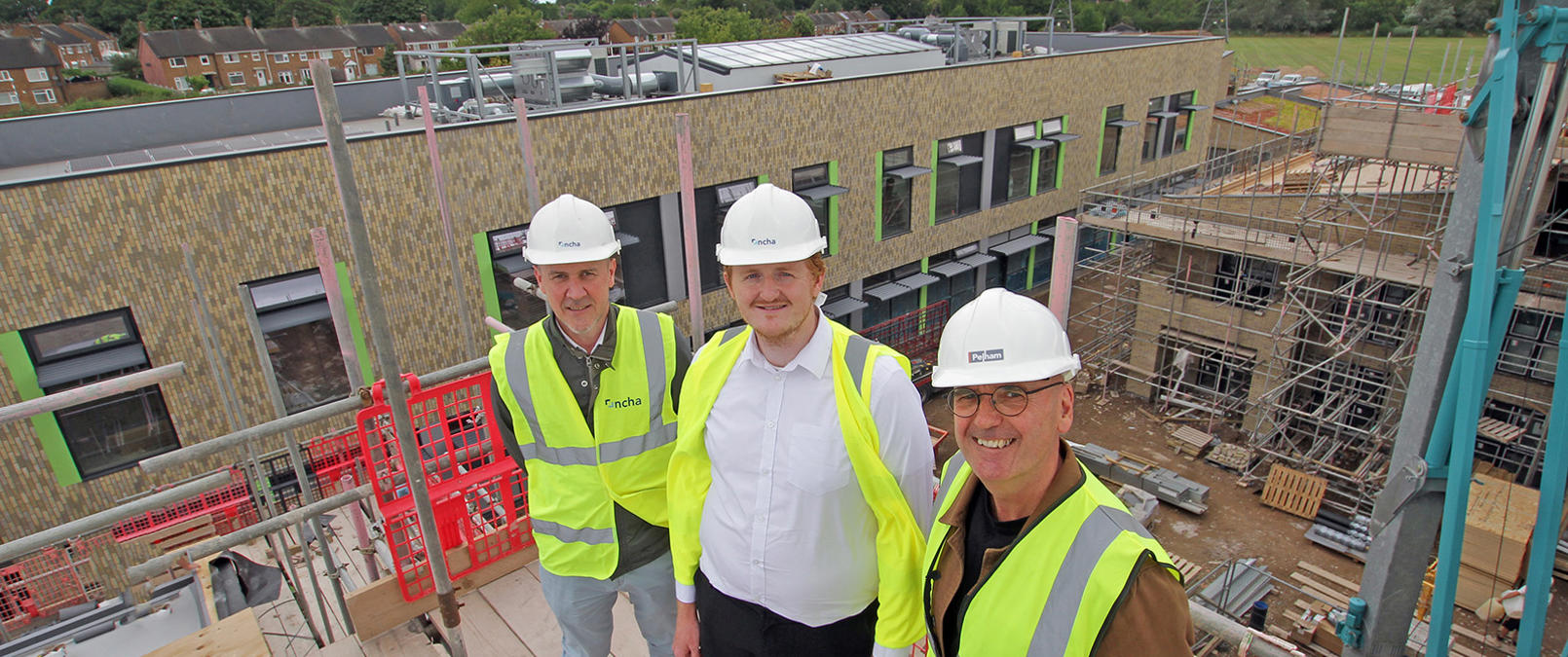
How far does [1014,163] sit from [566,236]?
683 inches

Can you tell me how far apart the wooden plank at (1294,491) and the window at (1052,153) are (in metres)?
8.47

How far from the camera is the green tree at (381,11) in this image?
219 ft

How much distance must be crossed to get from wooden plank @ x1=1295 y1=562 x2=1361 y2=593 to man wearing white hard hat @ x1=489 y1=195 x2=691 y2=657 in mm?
12769

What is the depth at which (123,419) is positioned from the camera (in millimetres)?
8977

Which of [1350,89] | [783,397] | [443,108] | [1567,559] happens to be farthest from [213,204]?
[1567,559]

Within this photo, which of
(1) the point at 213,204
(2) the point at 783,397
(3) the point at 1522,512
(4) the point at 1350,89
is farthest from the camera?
(4) the point at 1350,89

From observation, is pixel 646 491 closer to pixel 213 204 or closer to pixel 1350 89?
pixel 213 204

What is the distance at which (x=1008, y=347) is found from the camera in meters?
1.98

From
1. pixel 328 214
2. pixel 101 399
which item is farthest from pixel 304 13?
pixel 101 399

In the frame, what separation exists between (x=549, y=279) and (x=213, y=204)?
7.61 m

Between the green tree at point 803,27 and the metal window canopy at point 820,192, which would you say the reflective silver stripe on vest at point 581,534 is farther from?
the green tree at point 803,27

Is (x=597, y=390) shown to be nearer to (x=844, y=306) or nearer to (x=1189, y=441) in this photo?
(x=844, y=306)

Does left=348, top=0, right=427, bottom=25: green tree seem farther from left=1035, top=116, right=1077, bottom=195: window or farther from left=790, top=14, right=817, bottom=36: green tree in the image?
left=1035, top=116, right=1077, bottom=195: window

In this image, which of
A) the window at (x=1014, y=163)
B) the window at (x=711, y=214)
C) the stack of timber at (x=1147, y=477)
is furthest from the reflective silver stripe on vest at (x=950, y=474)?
the window at (x=1014, y=163)
